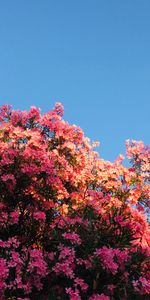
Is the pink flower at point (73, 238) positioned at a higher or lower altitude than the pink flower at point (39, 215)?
lower

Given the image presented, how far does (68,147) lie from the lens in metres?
15.1

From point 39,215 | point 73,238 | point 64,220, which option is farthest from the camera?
point 39,215

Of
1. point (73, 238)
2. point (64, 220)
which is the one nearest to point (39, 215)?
point (64, 220)

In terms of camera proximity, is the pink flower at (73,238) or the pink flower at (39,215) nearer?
the pink flower at (73,238)

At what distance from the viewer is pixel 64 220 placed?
1090 cm

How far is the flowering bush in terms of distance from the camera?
937cm

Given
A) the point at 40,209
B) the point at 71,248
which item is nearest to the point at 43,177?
the point at 40,209

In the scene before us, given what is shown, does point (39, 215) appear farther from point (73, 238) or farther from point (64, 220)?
point (73, 238)

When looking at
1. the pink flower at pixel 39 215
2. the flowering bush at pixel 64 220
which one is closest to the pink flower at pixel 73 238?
the flowering bush at pixel 64 220

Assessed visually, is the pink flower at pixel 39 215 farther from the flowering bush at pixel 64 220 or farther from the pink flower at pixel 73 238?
the pink flower at pixel 73 238

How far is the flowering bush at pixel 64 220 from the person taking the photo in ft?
30.7

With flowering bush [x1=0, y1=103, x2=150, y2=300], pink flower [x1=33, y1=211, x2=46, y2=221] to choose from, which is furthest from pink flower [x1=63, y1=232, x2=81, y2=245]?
pink flower [x1=33, y1=211, x2=46, y2=221]

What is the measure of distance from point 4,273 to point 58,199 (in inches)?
171

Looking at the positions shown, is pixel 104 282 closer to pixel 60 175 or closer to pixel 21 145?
pixel 60 175
